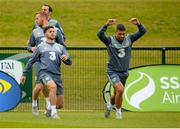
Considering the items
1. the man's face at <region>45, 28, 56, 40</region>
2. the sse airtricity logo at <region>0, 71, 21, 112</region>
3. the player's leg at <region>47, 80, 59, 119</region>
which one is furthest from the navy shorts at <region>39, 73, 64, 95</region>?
the sse airtricity logo at <region>0, 71, 21, 112</region>

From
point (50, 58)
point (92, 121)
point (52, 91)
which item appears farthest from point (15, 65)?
point (92, 121)

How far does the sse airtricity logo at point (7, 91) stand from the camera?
22.8 meters

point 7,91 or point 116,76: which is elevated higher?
point 116,76

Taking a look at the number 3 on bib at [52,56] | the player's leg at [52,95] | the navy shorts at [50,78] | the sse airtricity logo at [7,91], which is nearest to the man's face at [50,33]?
the number 3 on bib at [52,56]

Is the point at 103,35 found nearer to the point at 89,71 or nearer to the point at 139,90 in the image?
the point at 139,90

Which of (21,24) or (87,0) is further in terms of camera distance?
(87,0)

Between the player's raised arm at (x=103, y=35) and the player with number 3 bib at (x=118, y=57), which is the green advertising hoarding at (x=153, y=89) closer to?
the player with number 3 bib at (x=118, y=57)

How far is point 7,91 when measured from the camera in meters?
22.9

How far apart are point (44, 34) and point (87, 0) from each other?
1131 inches

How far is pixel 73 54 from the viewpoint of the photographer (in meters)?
25.4

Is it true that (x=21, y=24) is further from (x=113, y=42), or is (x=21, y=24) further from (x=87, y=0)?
(x=113, y=42)

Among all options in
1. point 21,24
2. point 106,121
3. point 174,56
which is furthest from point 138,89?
point 21,24

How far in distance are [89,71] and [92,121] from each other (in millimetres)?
7029

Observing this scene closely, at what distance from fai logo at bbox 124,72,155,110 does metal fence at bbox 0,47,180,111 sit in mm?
1015
